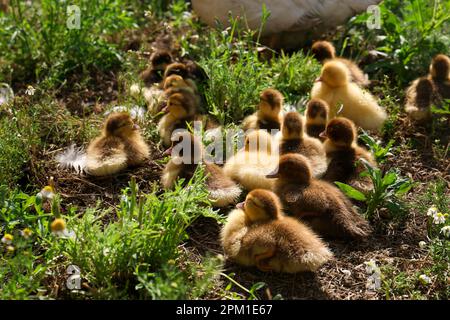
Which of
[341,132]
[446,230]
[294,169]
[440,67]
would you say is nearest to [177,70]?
[341,132]

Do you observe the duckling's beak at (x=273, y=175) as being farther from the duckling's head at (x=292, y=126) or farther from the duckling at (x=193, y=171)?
the duckling's head at (x=292, y=126)

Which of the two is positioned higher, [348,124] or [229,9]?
[229,9]

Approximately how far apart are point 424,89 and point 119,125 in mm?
2339

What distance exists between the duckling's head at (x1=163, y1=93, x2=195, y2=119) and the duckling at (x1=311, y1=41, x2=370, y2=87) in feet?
4.59

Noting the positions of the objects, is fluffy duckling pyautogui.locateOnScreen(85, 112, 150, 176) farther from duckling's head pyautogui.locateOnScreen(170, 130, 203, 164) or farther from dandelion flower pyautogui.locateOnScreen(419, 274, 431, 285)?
dandelion flower pyautogui.locateOnScreen(419, 274, 431, 285)

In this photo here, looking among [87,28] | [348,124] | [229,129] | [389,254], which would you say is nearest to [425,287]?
[389,254]

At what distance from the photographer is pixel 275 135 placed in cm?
494

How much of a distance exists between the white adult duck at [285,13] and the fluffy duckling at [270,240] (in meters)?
2.52

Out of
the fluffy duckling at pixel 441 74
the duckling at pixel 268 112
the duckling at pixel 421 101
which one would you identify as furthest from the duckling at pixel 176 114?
the fluffy duckling at pixel 441 74

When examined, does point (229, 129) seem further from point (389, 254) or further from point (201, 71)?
point (389, 254)

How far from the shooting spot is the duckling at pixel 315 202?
4.15 metres

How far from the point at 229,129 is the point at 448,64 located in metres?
1.86

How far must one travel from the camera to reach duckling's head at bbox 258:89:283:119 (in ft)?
16.5

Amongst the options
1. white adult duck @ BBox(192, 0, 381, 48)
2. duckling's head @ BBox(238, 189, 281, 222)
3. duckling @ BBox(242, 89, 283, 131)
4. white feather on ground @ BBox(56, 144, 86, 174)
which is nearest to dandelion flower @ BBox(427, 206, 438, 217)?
duckling's head @ BBox(238, 189, 281, 222)
